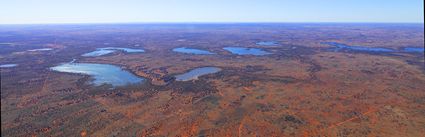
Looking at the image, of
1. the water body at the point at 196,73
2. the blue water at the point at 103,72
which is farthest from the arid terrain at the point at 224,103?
the water body at the point at 196,73

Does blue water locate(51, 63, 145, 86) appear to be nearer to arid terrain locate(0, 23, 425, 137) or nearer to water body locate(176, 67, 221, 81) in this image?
arid terrain locate(0, 23, 425, 137)

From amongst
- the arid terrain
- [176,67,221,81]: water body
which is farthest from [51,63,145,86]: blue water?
[176,67,221,81]: water body

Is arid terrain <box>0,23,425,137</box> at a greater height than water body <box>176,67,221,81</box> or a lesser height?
lesser

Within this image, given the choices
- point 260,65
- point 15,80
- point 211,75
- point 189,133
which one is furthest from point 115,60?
point 189,133

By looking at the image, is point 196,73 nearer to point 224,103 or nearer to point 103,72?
point 103,72

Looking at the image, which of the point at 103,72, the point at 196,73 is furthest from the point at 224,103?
the point at 103,72

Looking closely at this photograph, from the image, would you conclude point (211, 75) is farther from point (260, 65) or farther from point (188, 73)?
point (260, 65)
